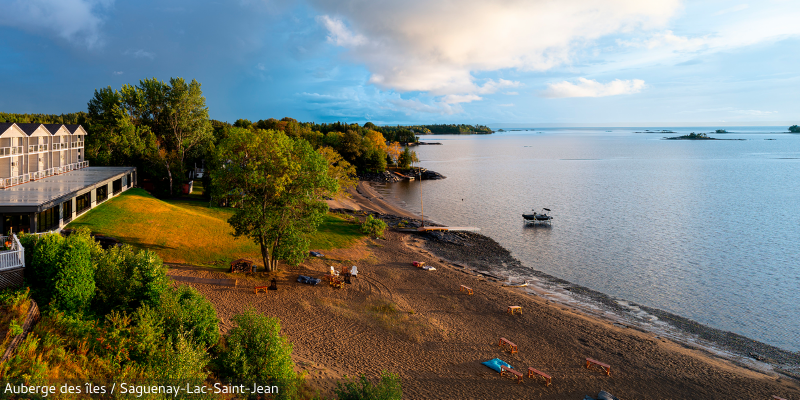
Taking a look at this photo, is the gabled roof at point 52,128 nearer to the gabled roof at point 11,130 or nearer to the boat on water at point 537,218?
the gabled roof at point 11,130

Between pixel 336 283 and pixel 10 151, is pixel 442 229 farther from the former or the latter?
pixel 10 151

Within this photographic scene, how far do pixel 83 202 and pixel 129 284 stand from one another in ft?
85.5

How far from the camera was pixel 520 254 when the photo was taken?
153 ft

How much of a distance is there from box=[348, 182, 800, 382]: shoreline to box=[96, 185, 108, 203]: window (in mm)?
35156

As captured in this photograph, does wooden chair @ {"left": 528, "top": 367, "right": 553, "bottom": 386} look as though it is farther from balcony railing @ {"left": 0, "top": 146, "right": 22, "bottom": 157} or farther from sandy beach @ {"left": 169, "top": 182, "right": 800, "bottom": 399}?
balcony railing @ {"left": 0, "top": 146, "right": 22, "bottom": 157}

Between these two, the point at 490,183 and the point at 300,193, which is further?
the point at 490,183

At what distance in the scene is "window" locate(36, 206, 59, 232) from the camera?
96.0 feet

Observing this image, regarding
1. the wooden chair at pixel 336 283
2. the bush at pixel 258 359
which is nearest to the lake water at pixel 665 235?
the wooden chair at pixel 336 283

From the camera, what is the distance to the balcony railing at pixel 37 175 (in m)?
35.6

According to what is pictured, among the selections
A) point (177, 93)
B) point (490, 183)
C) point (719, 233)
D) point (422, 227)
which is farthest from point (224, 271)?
point (490, 183)

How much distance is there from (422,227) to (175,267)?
3158 cm

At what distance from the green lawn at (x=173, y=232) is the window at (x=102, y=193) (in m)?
0.96

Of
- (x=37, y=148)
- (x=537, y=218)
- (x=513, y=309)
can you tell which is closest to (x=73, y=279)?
(x=513, y=309)

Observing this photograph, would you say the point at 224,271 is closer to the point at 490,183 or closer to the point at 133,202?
the point at 133,202
